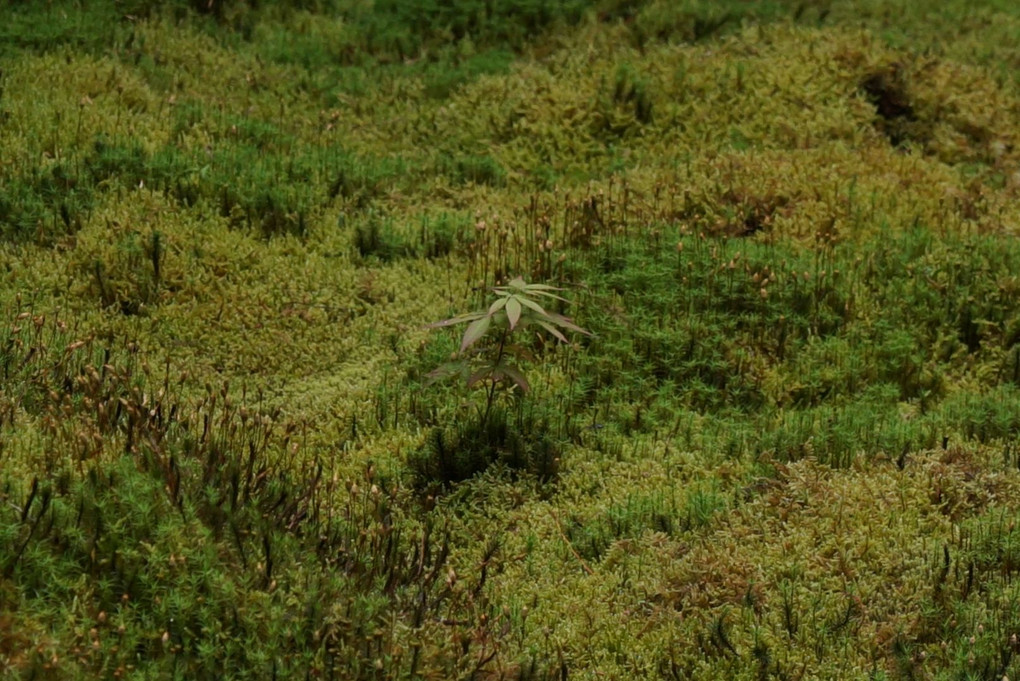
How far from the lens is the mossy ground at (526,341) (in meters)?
4.55

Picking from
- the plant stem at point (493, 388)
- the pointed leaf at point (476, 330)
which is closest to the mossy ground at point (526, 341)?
the plant stem at point (493, 388)

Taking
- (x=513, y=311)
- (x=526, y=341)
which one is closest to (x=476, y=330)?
(x=513, y=311)

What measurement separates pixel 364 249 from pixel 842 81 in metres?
4.44

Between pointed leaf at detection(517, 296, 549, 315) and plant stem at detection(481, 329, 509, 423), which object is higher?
pointed leaf at detection(517, 296, 549, 315)

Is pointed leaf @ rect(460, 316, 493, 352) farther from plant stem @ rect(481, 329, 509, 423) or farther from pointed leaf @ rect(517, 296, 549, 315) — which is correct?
plant stem @ rect(481, 329, 509, 423)

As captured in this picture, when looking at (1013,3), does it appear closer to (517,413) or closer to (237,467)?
(517,413)

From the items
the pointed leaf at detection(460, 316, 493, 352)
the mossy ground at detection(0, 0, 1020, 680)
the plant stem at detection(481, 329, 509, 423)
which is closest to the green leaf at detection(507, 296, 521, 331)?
the pointed leaf at detection(460, 316, 493, 352)

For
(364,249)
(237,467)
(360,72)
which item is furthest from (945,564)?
(360,72)

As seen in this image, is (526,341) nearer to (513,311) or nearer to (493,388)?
(493,388)

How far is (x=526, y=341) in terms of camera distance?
22.5ft

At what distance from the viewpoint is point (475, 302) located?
7246mm

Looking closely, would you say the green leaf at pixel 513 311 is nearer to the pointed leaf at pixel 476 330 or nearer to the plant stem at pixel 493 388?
the pointed leaf at pixel 476 330

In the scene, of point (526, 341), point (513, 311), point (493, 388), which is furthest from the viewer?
point (526, 341)

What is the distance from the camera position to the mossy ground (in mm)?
4547
